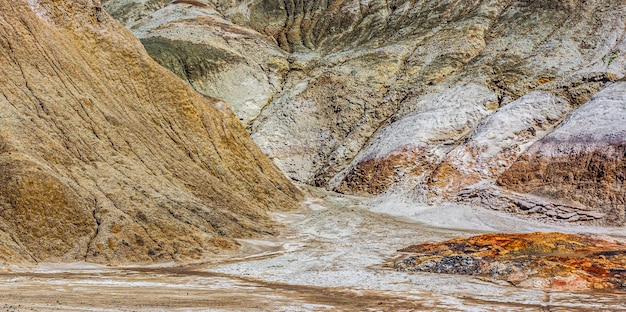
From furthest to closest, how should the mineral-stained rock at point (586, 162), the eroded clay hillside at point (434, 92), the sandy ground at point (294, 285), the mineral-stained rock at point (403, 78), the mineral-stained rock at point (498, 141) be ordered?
the mineral-stained rock at point (403, 78) < the mineral-stained rock at point (498, 141) < the eroded clay hillside at point (434, 92) < the mineral-stained rock at point (586, 162) < the sandy ground at point (294, 285)

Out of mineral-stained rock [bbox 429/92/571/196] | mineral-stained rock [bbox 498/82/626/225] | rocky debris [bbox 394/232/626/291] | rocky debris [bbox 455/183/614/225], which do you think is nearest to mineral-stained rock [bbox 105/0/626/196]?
mineral-stained rock [bbox 429/92/571/196]

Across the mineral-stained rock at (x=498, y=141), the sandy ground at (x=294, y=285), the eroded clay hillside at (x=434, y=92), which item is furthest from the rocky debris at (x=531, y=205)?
the sandy ground at (x=294, y=285)

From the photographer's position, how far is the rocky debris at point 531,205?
1617 inches

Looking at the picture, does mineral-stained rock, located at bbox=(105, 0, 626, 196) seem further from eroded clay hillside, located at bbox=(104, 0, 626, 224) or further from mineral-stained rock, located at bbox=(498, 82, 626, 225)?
mineral-stained rock, located at bbox=(498, 82, 626, 225)

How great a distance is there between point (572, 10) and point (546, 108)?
59.0 feet

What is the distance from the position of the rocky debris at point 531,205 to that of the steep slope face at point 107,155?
13027 mm

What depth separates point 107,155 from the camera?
3616cm

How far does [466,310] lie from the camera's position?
59.7 feet

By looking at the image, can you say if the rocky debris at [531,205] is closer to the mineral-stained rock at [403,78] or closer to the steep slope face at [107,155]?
the mineral-stained rock at [403,78]

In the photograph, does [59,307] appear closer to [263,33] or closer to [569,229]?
[569,229]

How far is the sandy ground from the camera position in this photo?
18.2 meters

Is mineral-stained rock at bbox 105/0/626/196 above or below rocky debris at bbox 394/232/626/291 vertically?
above

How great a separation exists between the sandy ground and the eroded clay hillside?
8.30 meters

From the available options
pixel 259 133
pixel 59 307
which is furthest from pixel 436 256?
pixel 259 133
